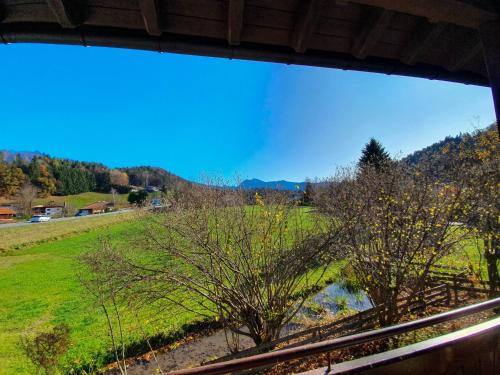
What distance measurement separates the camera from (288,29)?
209 cm

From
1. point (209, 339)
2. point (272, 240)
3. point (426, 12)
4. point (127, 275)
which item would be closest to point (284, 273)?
point (272, 240)

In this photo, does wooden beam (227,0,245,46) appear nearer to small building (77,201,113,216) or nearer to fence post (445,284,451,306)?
fence post (445,284,451,306)

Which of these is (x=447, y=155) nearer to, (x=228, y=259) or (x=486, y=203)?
(x=486, y=203)

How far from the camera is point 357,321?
7586 mm

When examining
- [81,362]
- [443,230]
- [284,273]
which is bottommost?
[81,362]

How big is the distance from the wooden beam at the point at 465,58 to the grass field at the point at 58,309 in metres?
7.92

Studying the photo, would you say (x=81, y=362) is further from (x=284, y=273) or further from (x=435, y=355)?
(x=435, y=355)

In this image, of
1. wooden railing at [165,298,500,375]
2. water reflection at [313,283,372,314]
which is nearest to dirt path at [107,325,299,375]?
water reflection at [313,283,372,314]

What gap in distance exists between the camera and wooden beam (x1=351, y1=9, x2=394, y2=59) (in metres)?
2.04

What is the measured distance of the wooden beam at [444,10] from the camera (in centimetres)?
171

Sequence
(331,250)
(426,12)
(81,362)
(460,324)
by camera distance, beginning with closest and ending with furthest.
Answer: (426,12), (460,324), (331,250), (81,362)

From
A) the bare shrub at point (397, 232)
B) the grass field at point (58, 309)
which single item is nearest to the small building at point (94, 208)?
the grass field at point (58, 309)

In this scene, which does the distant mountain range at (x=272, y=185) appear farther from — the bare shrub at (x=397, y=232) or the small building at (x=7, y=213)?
the small building at (x=7, y=213)

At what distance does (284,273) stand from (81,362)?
7159 millimetres
